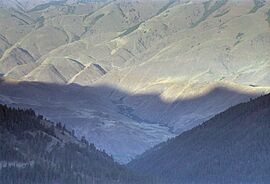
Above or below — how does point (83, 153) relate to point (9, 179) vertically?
above

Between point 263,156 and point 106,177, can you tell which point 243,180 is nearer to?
point 263,156

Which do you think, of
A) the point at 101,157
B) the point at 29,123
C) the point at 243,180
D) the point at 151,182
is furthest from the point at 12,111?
the point at 243,180

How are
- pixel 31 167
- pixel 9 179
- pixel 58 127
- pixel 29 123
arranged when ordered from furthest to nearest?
pixel 58 127 → pixel 29 123 → pixel 31 167 → pixel 9 179

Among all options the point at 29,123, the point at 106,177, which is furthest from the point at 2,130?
the point at 106,177

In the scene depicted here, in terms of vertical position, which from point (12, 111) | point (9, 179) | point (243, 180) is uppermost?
point (12, 111)

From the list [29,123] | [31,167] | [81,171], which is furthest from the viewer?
[29,123]

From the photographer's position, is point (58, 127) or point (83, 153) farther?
point (58, 127)

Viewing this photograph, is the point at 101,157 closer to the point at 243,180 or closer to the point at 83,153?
the point at 83,153
